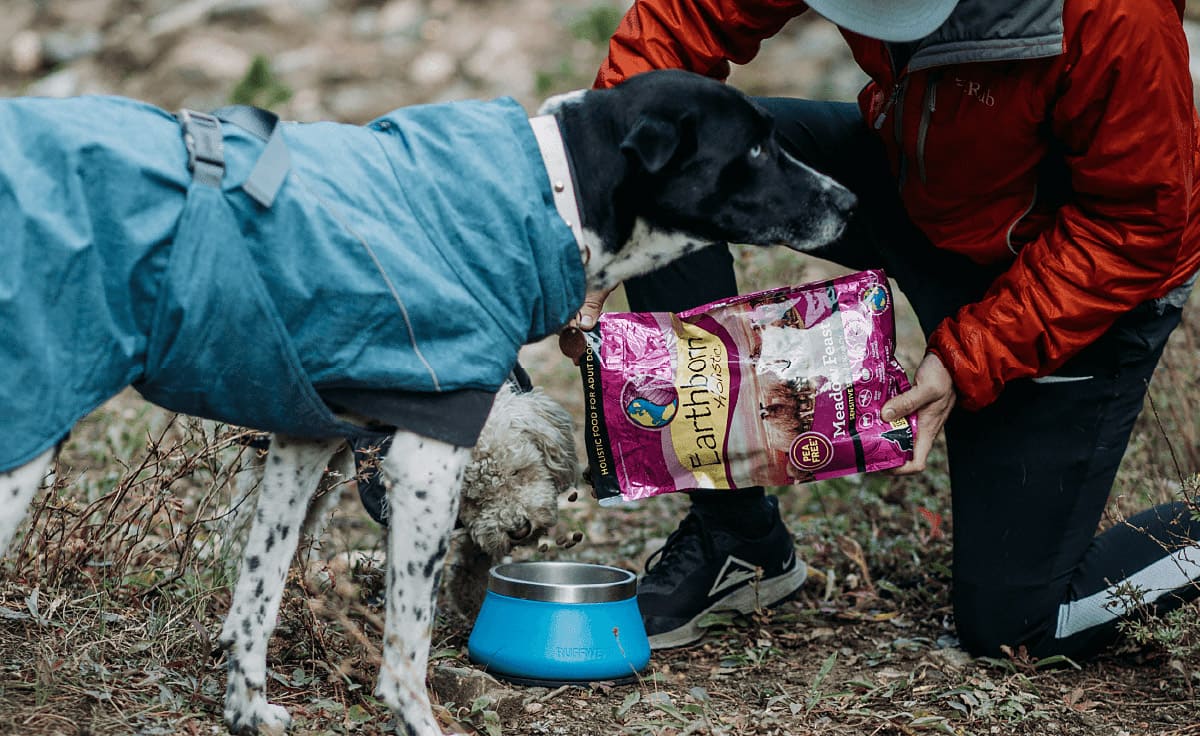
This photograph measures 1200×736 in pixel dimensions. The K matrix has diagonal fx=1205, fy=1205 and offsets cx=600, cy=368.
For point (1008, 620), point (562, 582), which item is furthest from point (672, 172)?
point (1008, 620)

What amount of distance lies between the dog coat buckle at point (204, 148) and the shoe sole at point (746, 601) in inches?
79.2

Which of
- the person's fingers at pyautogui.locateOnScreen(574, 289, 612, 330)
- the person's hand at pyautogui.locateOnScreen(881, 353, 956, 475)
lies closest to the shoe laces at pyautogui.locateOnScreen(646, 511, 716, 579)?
the person's hand at pyautogui.locateOnScreen(881, 353, 956, 475)

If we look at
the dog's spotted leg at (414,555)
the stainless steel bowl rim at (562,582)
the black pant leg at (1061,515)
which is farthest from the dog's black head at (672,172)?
the black pant leg at (1061,515)

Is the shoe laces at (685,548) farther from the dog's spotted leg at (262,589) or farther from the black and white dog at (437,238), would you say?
the dog's spotted leg at (262,589)

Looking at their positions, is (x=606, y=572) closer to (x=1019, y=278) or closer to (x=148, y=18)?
(x=1019, y=278)

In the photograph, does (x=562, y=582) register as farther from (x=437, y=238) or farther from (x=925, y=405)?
(x=437, y=238)

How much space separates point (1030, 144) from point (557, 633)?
1801 mm

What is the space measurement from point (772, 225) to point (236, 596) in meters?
1.48

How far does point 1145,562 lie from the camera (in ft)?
11.5

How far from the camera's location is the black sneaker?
366 cm

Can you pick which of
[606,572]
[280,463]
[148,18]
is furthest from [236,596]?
[148,18]

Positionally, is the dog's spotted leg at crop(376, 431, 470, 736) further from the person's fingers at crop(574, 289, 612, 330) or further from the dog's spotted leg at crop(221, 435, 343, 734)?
the person's fingers at crop(574, 289, 612, 330)

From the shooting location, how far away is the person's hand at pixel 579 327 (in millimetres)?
3008

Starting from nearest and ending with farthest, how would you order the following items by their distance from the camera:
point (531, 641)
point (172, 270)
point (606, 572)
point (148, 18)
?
point (172, 270)
point (531, 641)
point (606, 572)
point (148, 18)
